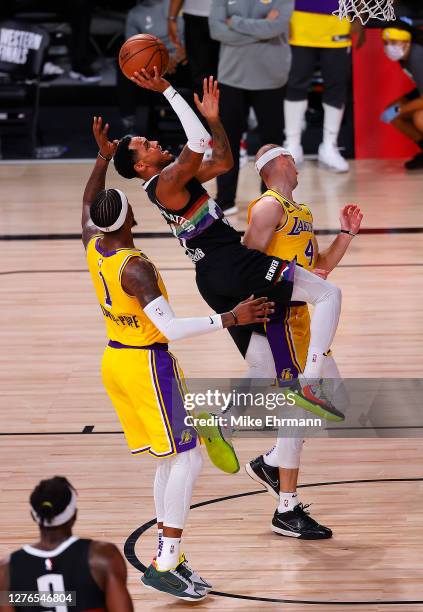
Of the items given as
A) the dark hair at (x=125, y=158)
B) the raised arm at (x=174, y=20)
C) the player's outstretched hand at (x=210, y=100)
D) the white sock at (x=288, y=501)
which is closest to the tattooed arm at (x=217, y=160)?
the player's outstretched hand at (x=210, y=100)

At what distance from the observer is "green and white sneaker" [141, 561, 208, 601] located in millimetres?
4996

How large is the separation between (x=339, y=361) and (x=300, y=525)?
2.42 m

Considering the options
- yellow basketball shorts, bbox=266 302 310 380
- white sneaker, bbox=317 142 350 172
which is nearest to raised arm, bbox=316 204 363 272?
yellow basketball shorts, bbox=266 302 310 380

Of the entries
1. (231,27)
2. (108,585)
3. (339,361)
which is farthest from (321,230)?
(108,585)

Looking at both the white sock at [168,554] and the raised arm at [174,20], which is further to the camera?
the raised arm at [174,20]

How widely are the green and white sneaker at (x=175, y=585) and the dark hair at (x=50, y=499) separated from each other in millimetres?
1466

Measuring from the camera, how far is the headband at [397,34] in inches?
501

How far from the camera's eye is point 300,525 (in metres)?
5.61

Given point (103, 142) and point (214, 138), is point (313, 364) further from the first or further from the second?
point (103, 142)

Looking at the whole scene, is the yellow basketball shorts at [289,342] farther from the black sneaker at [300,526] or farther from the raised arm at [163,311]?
the raised arm at [163,311]

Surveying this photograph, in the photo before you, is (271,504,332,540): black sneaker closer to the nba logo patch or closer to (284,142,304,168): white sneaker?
the nba logo patch

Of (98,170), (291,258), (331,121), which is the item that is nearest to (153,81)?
(98,170)

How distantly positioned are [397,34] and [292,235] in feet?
24.7

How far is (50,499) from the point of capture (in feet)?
11.9
